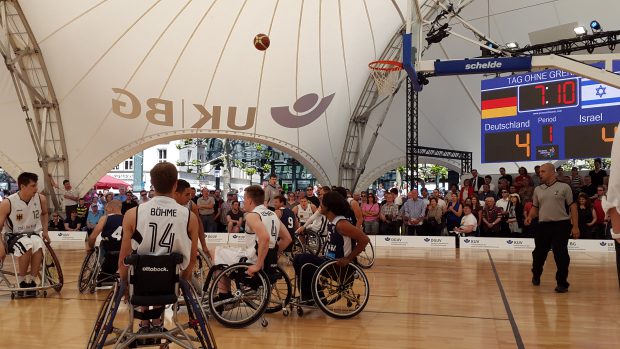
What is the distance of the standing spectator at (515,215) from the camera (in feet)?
52.3

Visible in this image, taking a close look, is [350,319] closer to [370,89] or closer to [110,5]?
A: [110,5]

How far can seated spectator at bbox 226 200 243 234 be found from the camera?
17.7m

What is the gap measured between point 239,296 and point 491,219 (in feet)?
39.2

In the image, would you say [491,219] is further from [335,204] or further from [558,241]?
[335,204]

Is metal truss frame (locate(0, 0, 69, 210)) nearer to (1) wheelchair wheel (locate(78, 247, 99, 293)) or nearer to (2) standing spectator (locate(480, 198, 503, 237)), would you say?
(1) wheelchair wheel (locate(78, 247, 99, 293))

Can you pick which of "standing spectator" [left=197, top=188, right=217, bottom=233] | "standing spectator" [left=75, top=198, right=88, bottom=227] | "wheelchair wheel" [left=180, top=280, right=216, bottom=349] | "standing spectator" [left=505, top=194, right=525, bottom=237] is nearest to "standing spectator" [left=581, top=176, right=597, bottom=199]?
"standing spectator" [left=505, top=194, right=525, bottom=237]

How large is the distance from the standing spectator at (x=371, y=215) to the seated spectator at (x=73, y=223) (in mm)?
8937

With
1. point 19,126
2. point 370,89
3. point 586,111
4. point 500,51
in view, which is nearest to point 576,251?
point 586,111

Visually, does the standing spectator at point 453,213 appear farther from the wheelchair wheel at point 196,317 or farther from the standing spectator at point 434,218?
the wheelchair wheel at point 196,317

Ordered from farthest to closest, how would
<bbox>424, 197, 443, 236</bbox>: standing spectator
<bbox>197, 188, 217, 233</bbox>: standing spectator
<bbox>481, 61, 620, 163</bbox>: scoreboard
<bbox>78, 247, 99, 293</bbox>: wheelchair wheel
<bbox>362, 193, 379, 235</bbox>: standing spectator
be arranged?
<bbox>197, 188, 217, 233</bbox>: standing spectator
<bbox>362, 193, 379, 235</bbox>: standing spectator
<bbox>424, 197, 443, 236</bbox>: standing spectator
<bbox>481, 61, 620, 163</bbox>: scoreboard
<bbox>78, 247, 99, 293</bbox>: wheelchair wheel

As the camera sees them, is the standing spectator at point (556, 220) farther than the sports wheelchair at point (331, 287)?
Yes

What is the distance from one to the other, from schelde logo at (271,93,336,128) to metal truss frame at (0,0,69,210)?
7486 millimetres

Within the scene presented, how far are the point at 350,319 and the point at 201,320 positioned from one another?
290 cm

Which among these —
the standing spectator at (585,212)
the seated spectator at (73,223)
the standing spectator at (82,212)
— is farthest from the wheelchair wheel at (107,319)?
the standing spectator at (82,212)
